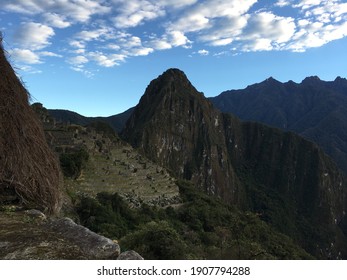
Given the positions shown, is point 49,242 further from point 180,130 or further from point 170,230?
point 180,130

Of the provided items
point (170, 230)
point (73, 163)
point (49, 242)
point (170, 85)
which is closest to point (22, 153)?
point (49, 242)

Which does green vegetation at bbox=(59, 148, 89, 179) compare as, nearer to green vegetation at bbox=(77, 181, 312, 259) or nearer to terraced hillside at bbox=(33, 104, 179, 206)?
terraced hillside at bbox=(33, 104, 179, 206)

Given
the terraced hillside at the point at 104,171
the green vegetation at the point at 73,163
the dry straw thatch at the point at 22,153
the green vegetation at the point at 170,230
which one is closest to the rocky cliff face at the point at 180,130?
the terraced hillside at the point at 104,171

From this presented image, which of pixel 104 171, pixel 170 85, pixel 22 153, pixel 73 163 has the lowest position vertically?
pixel 104 171

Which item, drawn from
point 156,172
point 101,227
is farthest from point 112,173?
point 101,227

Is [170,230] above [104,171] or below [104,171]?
below

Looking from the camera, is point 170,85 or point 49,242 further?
point 170,85

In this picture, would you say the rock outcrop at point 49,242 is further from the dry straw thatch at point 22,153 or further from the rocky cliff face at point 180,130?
the rocky cliff face at point 180,130

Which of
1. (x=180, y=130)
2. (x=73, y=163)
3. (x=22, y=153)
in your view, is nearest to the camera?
(x=22, y=153)
